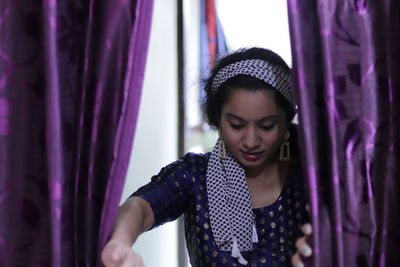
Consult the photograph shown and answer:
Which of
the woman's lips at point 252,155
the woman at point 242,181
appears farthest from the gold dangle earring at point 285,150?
the woman's lips at point 252,155

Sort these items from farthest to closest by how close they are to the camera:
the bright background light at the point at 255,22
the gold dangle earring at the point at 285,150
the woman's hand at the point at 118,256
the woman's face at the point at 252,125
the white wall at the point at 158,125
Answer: the bright background light at the point at 255,22, the white wall at the point at 158,125, the gold dangle earring at the point at 285,150, the woman's face at the point at 252,125, the woman's hand at the point at 118,256

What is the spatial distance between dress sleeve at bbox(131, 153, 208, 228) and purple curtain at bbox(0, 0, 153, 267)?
0.78 ft

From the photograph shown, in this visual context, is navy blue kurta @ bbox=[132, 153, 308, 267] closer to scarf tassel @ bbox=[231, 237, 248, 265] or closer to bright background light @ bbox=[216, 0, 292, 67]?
scarf tassel @ bbox=[231, 237, 248, 265]

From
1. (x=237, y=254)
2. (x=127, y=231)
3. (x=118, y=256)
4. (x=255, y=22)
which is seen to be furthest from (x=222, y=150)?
(x=255, y=22)

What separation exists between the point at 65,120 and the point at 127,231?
0.27 metres

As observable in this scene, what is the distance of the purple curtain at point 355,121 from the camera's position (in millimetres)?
929

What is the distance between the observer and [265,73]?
1.20m

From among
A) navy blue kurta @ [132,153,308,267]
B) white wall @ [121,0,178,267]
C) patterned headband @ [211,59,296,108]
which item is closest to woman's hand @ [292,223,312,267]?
navy blue kurta @ [132,153,308,267]

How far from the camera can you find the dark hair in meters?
1.20

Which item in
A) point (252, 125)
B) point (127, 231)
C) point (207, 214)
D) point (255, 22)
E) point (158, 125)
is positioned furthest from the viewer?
point (255, 22)

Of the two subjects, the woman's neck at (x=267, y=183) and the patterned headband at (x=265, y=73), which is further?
the woman's neck at (x=267, y=183)

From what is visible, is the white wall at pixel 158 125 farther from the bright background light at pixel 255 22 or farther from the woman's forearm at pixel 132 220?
the woman's forearm at pixel 132 220

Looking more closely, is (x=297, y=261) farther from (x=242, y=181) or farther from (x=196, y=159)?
(x=196, y=159)

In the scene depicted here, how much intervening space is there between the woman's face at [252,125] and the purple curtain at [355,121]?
0.82ft
